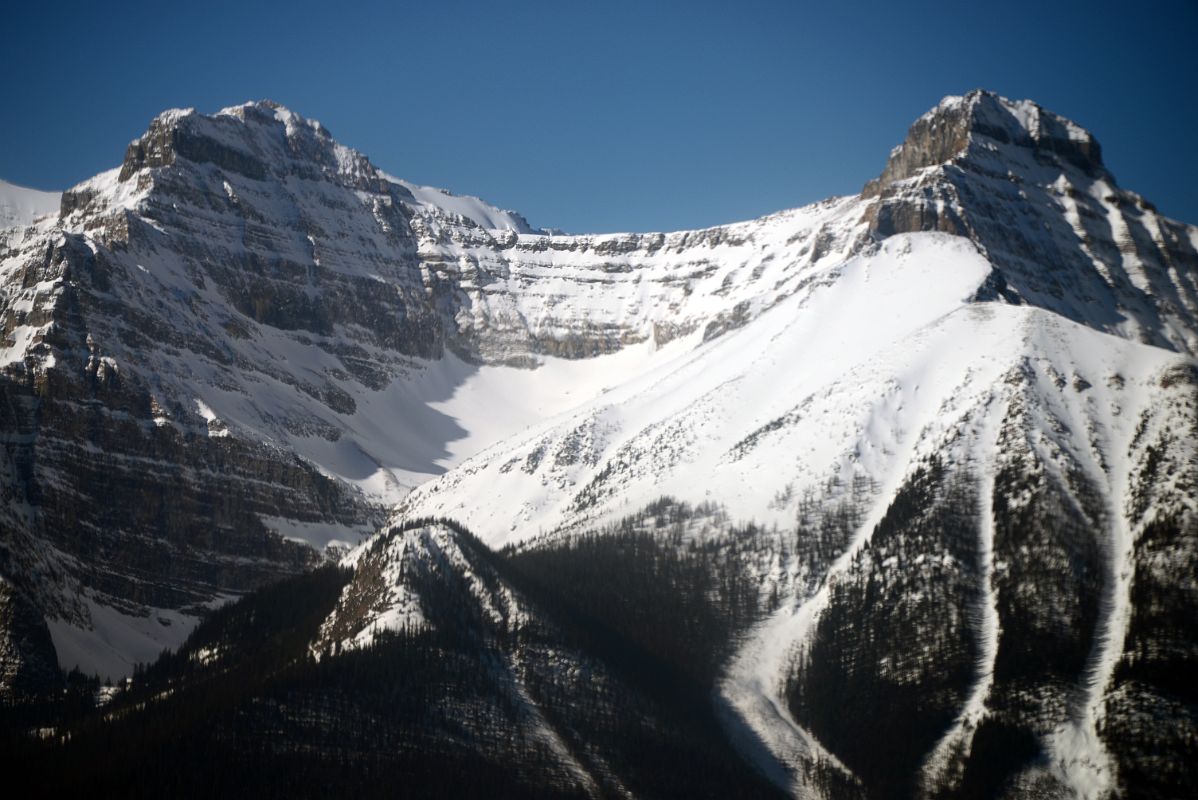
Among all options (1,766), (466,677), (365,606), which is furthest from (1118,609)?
(1,766)

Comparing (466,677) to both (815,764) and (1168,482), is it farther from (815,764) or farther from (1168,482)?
(1168,482)

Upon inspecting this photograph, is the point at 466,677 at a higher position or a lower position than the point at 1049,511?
lower

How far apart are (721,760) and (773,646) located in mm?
26705

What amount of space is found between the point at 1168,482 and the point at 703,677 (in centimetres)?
5904

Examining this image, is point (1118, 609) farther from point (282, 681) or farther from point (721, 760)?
point (282, 681)

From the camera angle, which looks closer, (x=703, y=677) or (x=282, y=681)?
(x=282, y=681)

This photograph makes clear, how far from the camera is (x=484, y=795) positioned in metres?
156

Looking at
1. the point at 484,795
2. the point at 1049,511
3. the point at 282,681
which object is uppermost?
the point at 1049,511

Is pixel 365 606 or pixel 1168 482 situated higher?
pixel 1168 482

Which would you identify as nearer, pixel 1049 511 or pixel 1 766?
pixel 1 766

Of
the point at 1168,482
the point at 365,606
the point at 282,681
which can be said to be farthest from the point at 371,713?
the point at 1168,482

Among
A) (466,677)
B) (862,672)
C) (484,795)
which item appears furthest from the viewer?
(862,672)

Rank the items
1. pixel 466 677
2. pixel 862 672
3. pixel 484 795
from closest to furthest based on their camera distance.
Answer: pixel 484 795 < pixel 466 677 < pixel 862 672

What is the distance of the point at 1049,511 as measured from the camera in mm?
198500
